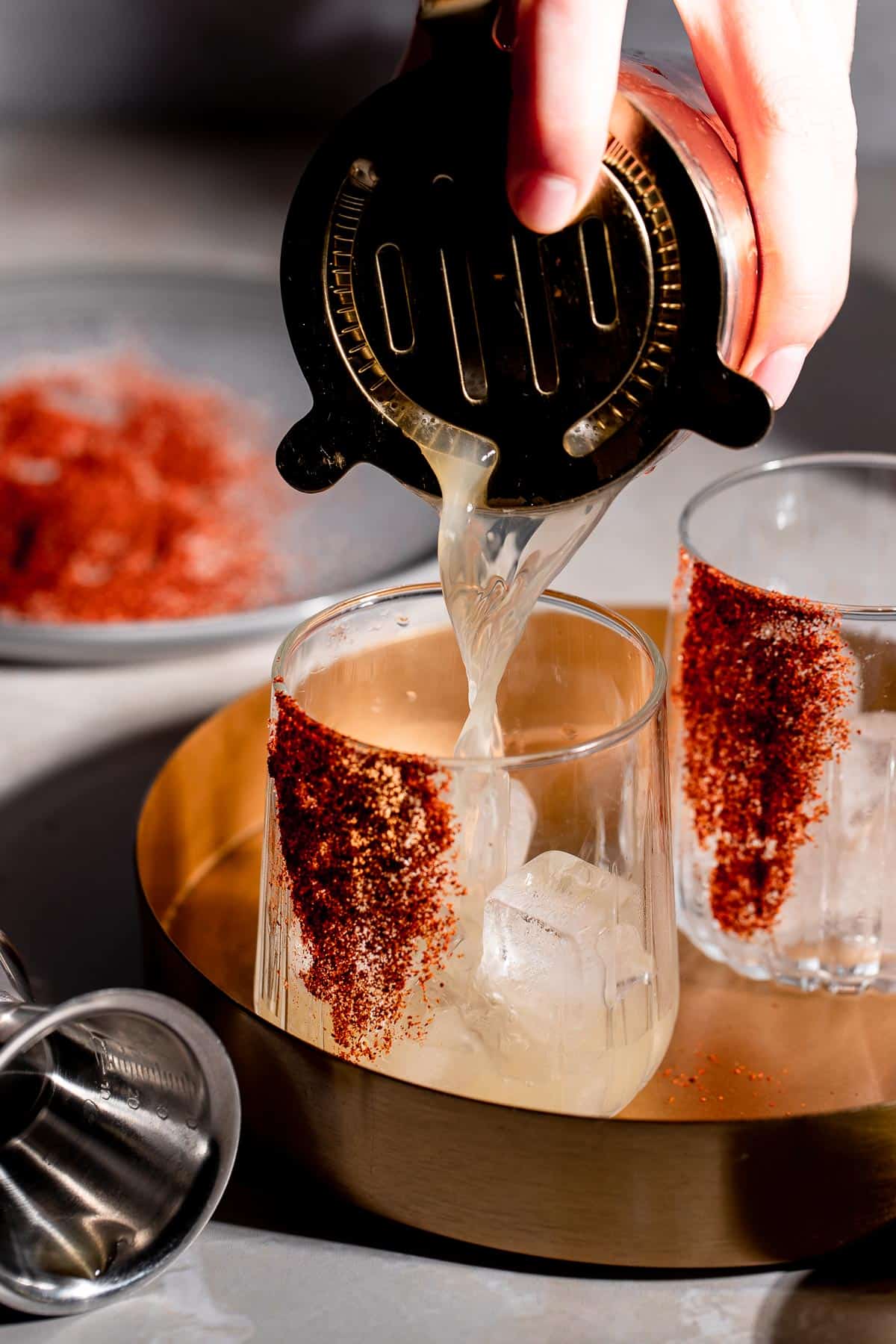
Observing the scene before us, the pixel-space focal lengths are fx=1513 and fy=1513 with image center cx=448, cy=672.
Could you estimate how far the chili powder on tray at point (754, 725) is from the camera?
54 cm

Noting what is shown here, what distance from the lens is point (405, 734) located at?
1.84 ft

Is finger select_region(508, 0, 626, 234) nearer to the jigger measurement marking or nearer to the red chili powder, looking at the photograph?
the red chili powder

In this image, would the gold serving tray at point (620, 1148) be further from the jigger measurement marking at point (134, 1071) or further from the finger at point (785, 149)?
the finger at point (785, 149)

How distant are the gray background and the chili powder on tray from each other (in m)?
1.56

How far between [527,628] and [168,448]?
70 centimetres

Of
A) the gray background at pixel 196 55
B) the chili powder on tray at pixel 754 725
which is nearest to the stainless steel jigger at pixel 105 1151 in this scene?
the chili powder on tray at pixel 754 725

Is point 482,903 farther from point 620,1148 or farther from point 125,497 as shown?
point 125,497

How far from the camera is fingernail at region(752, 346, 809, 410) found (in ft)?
1.63

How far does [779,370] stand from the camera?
0.50 m

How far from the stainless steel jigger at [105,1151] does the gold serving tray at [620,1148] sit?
0.10ft

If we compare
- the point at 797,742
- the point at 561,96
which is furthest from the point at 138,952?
the point at 561,96

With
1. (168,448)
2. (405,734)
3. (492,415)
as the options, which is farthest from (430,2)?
(168,448)

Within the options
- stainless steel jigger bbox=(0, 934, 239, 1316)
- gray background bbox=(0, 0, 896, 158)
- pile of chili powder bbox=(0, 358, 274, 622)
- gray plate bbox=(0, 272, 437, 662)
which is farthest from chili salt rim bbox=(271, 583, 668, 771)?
gray background bbox=(0, 0, 896, 158)

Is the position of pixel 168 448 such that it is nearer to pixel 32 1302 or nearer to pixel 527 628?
pixel 527 628
